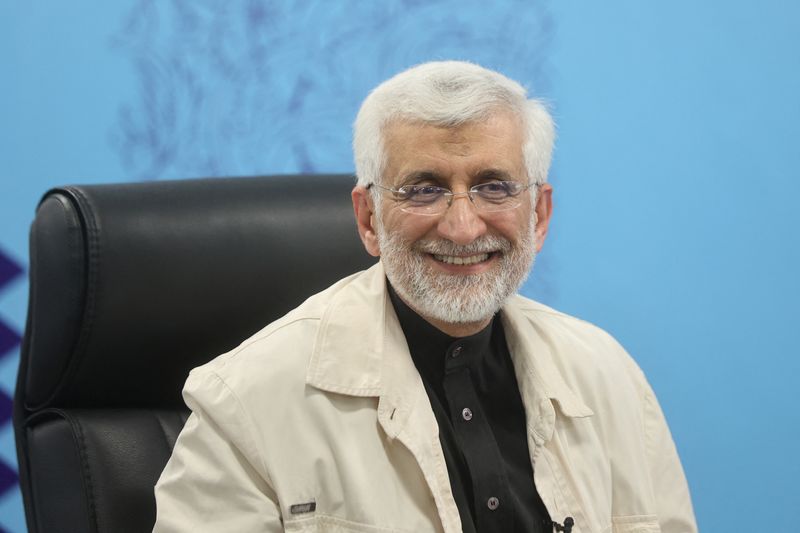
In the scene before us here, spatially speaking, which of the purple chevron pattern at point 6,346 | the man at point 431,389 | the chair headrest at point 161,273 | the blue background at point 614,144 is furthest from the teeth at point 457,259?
the purple chevron pattern at point 6,346

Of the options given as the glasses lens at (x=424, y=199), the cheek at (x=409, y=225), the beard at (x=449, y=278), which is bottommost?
the beard at (x=449, y=278)

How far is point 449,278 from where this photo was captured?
130cm

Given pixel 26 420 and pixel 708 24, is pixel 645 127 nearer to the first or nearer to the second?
pixel 708 24

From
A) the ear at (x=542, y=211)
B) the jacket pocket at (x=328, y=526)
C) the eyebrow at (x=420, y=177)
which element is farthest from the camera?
the ear at (x=542, y=211)

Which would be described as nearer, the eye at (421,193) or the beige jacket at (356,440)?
the beige jacket at (356,440)

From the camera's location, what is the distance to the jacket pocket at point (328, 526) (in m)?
1.18

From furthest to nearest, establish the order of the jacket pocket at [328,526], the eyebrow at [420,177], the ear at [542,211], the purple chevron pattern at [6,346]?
the purple chevron pattern at [6,346] < the ear at [542,211] < the eyebrow at [420,177] < the jacket pocket at [328,526]

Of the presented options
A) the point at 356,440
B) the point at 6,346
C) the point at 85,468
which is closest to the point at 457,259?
the point at 356,440

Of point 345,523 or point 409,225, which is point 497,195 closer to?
point 409,225

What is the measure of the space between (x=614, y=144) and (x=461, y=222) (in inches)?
40.0

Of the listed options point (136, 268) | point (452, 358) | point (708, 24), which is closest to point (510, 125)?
point (452, 358)

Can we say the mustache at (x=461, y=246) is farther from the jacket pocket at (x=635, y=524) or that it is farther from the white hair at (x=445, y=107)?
the jacket pocket at (x=635, y=524)

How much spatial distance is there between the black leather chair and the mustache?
0.21 m

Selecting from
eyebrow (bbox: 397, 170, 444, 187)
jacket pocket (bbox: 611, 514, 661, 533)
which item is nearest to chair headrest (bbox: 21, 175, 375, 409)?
eyebrow (bbox: 397, 170, 444, 187)
